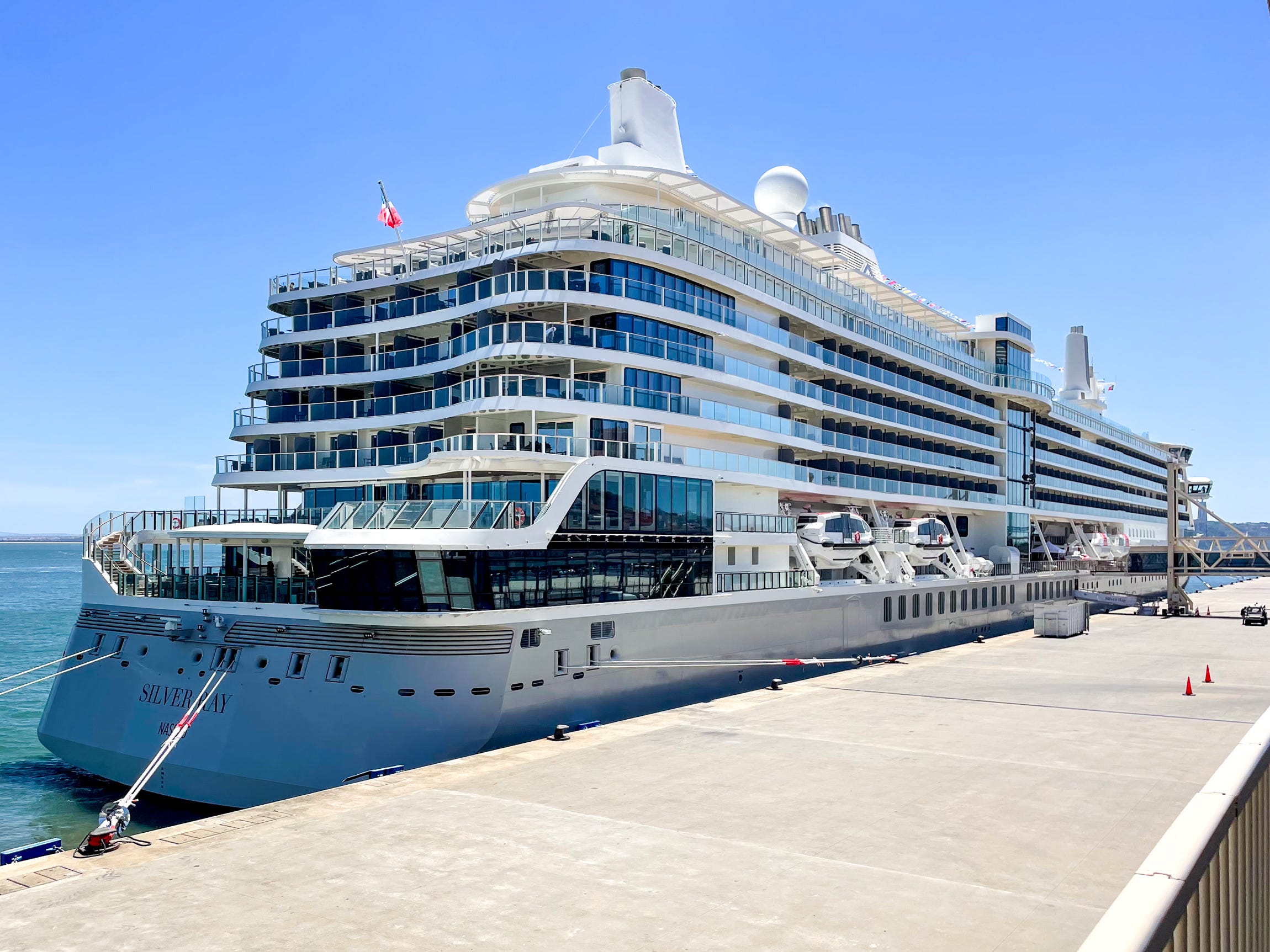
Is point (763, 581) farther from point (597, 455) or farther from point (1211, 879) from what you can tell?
point (1211, 879)

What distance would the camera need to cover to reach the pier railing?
3.14 m

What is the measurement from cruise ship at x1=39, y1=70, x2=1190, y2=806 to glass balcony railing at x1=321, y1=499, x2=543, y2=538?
61mm

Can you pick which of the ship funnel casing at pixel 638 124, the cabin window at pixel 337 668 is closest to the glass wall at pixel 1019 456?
the ship funnel casing at pixel 638 124

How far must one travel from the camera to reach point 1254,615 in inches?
2119

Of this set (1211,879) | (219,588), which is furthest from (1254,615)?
(1211,879)

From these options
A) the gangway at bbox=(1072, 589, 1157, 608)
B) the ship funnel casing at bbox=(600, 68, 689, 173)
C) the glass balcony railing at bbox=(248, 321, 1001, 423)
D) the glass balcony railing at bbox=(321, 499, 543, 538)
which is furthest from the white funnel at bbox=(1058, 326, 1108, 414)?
the glass balcony railing at bbox=(321, 499, 543, 538)

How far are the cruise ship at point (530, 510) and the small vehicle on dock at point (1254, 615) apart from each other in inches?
734

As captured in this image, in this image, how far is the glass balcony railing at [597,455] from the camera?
1058 inches

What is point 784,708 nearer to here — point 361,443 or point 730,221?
point 361,443

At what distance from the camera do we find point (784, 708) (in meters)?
25.0

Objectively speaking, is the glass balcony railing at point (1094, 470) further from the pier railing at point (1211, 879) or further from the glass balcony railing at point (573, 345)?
the pier railing at point (1211, 879)

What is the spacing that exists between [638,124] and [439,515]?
2135 centimetres

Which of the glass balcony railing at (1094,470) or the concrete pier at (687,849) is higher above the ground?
the glass balcony railing at (1094,470)

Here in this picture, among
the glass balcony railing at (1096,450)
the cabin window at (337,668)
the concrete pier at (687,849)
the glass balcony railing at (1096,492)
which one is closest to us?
the concrete pier at (687,849)
